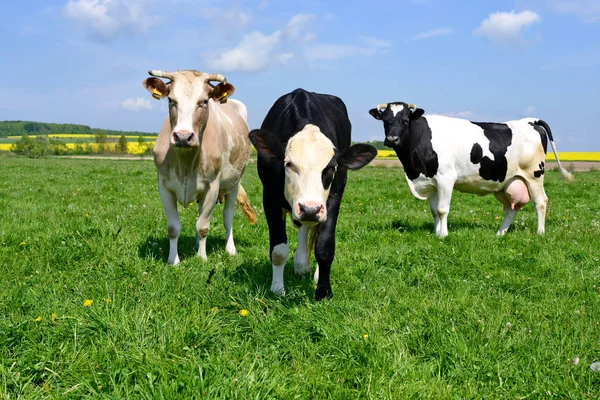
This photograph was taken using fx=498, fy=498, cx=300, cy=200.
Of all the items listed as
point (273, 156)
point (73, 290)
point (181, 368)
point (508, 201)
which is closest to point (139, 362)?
point (181, 368)

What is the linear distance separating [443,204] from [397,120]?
1803mm

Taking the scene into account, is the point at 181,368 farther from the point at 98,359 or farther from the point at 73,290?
the point at 73,290

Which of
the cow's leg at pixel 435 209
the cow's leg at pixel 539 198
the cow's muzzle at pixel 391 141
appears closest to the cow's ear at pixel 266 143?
the cow's muzzle at pixel 391 141

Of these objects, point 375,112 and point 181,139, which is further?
point 375,112

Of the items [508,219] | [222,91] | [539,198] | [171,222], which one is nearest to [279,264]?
[171,222]

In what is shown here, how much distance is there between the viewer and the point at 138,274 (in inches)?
207

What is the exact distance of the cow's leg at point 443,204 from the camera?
8723 mm

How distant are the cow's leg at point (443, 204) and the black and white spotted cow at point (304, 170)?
146 inches

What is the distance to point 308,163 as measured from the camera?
13.6 ft

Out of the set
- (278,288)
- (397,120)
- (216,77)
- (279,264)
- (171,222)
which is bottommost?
(278,288)

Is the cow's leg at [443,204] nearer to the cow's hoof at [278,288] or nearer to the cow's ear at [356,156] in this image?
the cow's hoof at [278,288]

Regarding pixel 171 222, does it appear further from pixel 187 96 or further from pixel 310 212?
pixel 310 212

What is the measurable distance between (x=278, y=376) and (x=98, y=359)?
1194 mm

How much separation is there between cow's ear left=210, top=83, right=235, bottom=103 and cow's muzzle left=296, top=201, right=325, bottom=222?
273 centimetres
